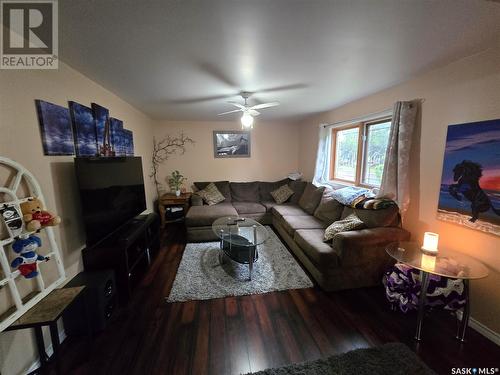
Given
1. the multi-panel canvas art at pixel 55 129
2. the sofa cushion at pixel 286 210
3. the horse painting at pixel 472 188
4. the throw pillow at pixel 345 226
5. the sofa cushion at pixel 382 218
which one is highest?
the multi-panel canvas art at pixel 55 129

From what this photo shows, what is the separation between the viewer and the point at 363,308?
194 cm

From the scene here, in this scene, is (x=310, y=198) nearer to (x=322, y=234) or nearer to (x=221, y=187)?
(x=322, y=234)

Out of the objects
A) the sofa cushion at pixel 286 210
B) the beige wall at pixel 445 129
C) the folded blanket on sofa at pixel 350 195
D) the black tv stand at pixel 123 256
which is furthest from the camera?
the sofa cushion at pixel 286 210

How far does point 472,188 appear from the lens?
1669 millimetres

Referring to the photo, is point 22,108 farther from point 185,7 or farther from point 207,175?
point 207,175

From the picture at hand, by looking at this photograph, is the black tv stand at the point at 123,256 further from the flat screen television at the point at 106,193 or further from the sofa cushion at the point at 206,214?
the sofa cushion at the point at 206,214

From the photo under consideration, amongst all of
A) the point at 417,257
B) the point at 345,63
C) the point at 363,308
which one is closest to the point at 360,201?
the point at 417,257

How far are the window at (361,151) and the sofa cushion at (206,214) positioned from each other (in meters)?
2.14

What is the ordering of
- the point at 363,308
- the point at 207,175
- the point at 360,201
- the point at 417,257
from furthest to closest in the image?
the point at 207,175, the point at 360,201, the point at 363,308, the point at 417,257

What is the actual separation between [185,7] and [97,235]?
1895mm

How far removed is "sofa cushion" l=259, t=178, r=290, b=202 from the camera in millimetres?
4680

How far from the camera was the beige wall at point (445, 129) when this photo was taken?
1.58 m

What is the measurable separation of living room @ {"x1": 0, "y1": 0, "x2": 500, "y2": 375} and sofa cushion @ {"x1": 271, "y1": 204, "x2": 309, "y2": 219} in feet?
2.51

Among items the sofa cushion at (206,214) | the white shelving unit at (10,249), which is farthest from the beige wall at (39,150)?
the sofa cushion at (206,214)
